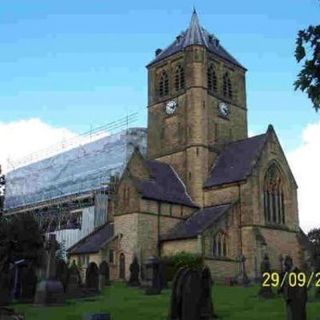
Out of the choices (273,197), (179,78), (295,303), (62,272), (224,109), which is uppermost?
(179,78)

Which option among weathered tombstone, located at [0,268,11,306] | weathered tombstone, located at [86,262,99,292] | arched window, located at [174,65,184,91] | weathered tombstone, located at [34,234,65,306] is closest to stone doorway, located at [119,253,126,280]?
weathered tombstone, located at [86,262,99,292]

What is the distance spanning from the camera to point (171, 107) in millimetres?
53906

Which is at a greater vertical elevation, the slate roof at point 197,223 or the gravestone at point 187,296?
the slate roof at point 197,223

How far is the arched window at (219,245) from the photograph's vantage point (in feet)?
140

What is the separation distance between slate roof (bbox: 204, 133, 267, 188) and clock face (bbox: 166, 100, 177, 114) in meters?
6.14

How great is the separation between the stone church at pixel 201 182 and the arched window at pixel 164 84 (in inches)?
4.8

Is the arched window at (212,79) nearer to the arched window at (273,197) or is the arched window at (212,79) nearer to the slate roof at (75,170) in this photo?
the arched window at (273,197)

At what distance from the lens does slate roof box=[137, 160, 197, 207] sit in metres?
45.3

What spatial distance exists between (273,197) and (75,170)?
31.5 metres

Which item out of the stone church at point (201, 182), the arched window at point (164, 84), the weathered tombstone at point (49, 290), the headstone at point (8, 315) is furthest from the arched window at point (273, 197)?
the headstone at point (8, 315)

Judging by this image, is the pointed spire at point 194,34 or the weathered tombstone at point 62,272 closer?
the weathered tombstone at point 62,272

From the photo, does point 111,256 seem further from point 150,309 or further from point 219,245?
point 150,309

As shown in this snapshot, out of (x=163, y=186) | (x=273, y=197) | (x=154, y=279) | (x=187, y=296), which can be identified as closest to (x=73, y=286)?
(x=154, y=279)

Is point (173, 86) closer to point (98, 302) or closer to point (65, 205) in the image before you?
point (65, 205)
